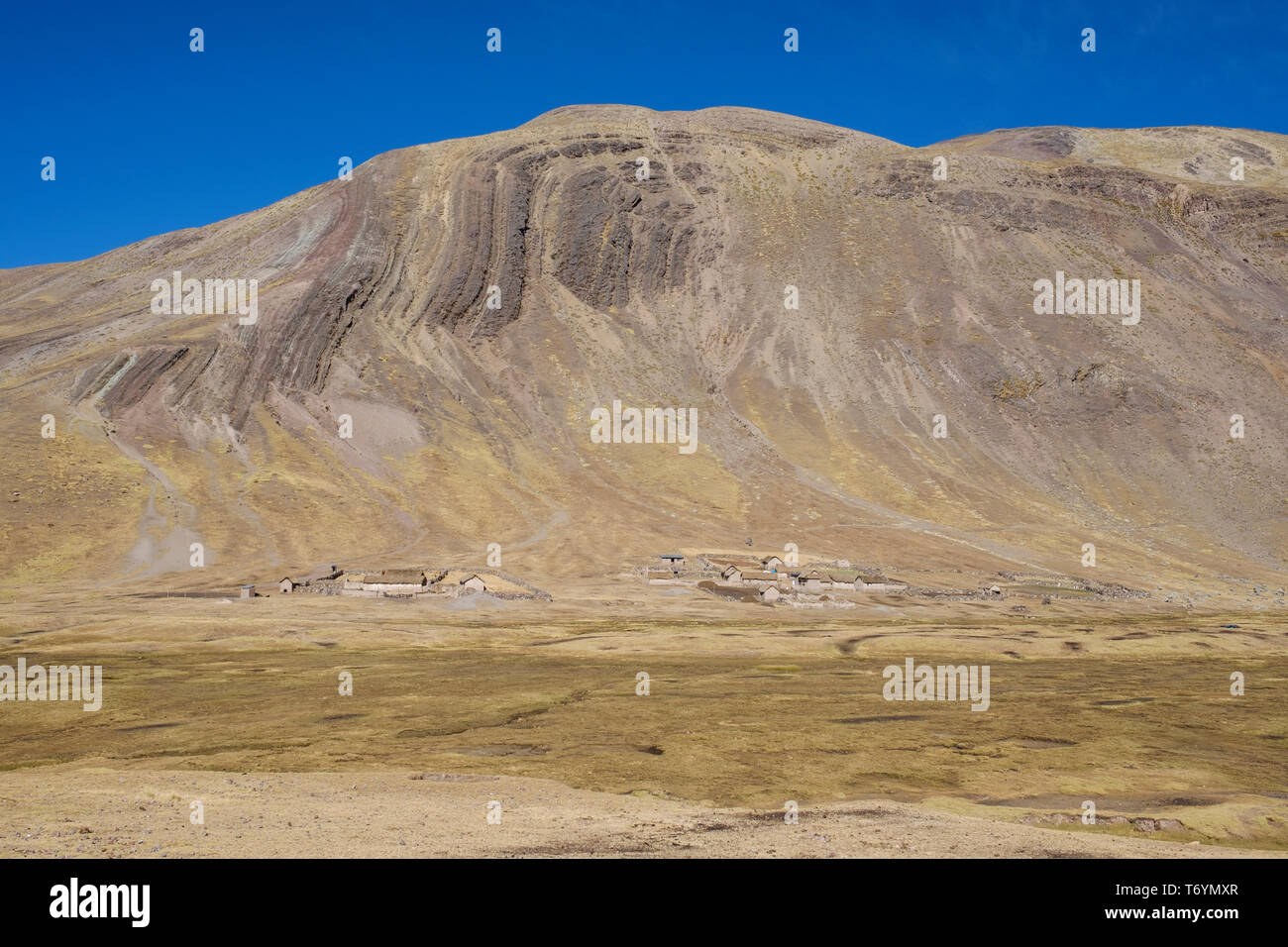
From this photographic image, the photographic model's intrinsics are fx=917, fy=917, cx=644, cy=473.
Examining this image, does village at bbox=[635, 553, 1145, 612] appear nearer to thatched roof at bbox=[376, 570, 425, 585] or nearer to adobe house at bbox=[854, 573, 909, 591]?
adobe house at bbox=[854, 573, 909, 591]

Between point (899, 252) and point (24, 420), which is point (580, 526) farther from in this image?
point (899, 252)

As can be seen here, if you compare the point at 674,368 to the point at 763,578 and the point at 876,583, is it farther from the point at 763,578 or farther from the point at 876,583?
the point at 876,583

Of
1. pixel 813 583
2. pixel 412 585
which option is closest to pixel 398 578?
pixel 412 585

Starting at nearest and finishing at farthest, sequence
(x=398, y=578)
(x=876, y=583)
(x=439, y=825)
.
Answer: (x=439, y=825) < (x=398, y=578) < (x=876, y=583)

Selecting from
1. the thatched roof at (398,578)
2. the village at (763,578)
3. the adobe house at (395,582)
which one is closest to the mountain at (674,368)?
the village at (763,578)

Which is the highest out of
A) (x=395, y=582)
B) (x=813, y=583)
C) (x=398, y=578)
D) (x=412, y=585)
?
(x=398, y=578)

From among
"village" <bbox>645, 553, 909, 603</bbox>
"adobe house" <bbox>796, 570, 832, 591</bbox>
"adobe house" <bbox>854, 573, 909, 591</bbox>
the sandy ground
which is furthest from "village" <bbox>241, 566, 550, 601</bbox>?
the sandy ground

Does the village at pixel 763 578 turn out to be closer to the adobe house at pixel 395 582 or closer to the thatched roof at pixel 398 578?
the thatched roof at pixel 398 578
